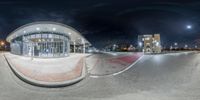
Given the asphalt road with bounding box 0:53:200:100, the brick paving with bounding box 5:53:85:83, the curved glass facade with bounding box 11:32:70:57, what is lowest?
the asphalt road with bounding box 0:53:200:100

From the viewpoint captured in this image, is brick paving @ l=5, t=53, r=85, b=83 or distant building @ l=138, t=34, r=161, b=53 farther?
distant building @ l=138, t=34, r=161, b=53

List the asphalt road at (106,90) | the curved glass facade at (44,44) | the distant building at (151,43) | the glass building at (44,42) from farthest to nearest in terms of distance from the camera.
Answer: the distant building at (151,43)
the curved glass facade at (44,44)
the glass building at (44,42)
the asphalt road at (106,90)

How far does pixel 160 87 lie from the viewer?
1158cm

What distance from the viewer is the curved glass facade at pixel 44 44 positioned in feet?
146

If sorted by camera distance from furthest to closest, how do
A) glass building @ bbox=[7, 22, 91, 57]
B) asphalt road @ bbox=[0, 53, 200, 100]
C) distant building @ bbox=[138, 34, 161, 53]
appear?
distant building @ bbox=[138, 34, 161, 53] → glass building @ bbox=[7, 22, 91, 57] → asphalt road @ bbox=[0, 53, 200, 100]

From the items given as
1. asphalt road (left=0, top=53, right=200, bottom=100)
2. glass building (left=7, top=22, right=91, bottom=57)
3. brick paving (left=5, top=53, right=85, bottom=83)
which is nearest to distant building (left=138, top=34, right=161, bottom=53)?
glass building (left=7, top=22, right=91, bottom=57)

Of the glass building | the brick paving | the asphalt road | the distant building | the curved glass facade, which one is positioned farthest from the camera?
the distant building

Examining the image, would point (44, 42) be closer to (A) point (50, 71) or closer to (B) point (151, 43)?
(A) point (50, 71)

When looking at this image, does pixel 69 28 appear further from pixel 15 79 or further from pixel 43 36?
pixel 15 79

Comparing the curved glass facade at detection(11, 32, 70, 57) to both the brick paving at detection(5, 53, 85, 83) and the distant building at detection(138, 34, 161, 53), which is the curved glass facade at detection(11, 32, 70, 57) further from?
the distant building at detection(138, 34, 161, 53)

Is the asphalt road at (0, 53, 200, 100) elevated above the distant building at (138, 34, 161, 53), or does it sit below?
below

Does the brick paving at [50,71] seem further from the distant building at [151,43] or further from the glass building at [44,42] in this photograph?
the distant building at [151,43]

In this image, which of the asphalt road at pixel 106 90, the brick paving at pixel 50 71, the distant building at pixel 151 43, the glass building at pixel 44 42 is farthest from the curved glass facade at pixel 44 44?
the asphalt road at pixel 106 90

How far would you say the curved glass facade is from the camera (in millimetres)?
44500
